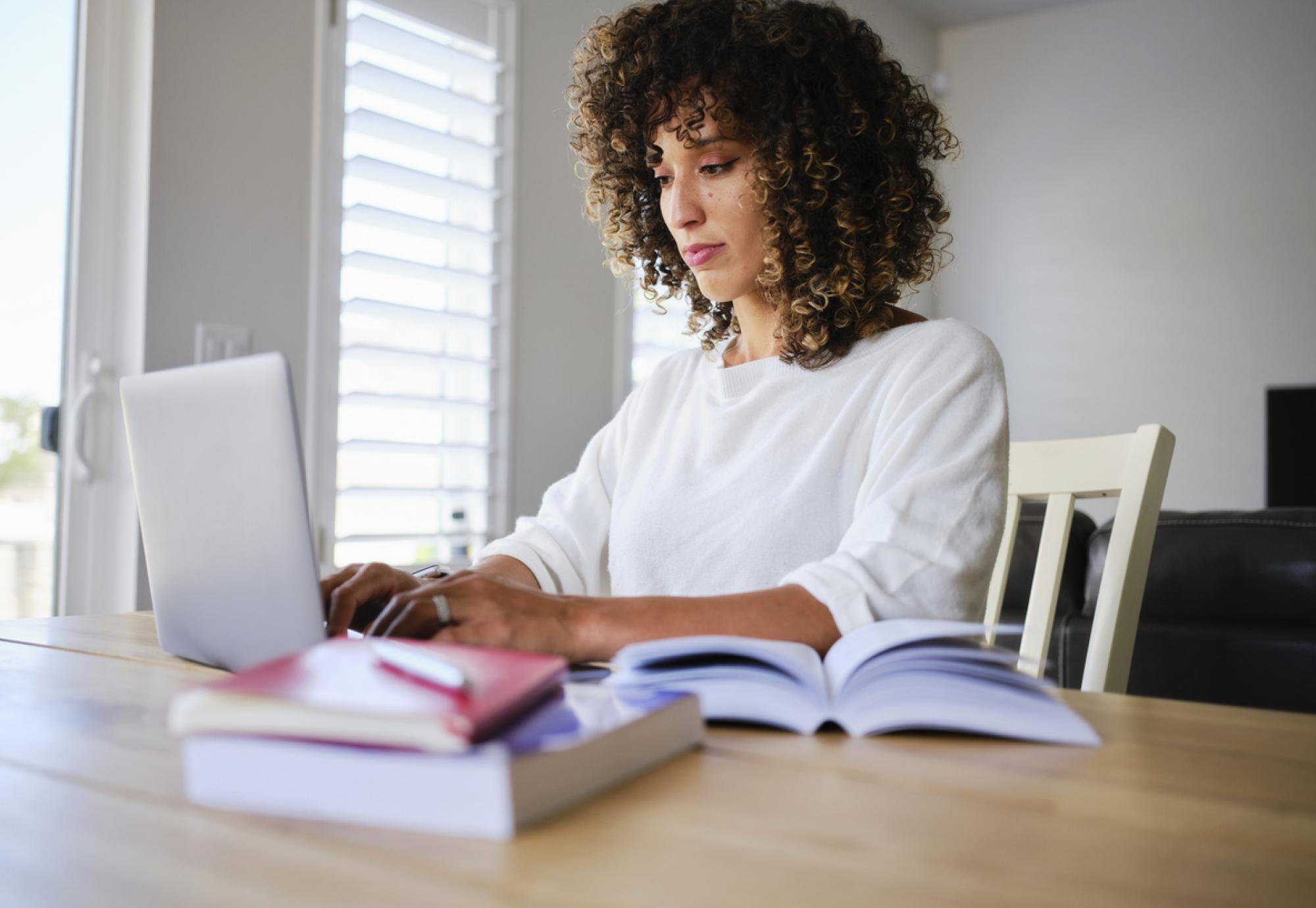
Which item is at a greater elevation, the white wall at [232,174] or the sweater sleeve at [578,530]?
the white wall at [232,174]

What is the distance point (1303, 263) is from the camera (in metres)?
4.68

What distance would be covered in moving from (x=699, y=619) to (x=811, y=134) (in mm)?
639

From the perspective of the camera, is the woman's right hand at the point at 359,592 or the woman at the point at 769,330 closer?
the woman's right hand at the point at 359,592

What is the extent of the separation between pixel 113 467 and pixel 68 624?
132 centimetres

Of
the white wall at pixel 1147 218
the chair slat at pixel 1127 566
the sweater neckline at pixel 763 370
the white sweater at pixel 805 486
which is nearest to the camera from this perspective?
the white sweater at pixel 805 486

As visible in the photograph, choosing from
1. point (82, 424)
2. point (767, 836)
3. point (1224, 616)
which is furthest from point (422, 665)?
point (82, 424)

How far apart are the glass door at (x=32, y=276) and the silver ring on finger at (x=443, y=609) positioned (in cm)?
179

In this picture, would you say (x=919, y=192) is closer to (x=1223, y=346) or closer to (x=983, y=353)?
(x=983, y=353)

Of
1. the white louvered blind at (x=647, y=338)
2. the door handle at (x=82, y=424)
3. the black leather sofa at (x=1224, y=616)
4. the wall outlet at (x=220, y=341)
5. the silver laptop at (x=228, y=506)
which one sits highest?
the white louvered blind at (x=647, y=338)

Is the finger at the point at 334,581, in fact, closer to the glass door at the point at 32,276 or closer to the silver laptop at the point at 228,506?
the silver laptop at the point at 228,506

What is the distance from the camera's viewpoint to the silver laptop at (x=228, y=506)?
25.7 inches

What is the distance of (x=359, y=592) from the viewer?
2.78ft

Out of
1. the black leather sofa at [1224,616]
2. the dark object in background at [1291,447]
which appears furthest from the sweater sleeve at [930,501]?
the dark object in background at [1291,447]

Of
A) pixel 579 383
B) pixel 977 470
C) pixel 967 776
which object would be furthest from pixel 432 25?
pixel 967 776
